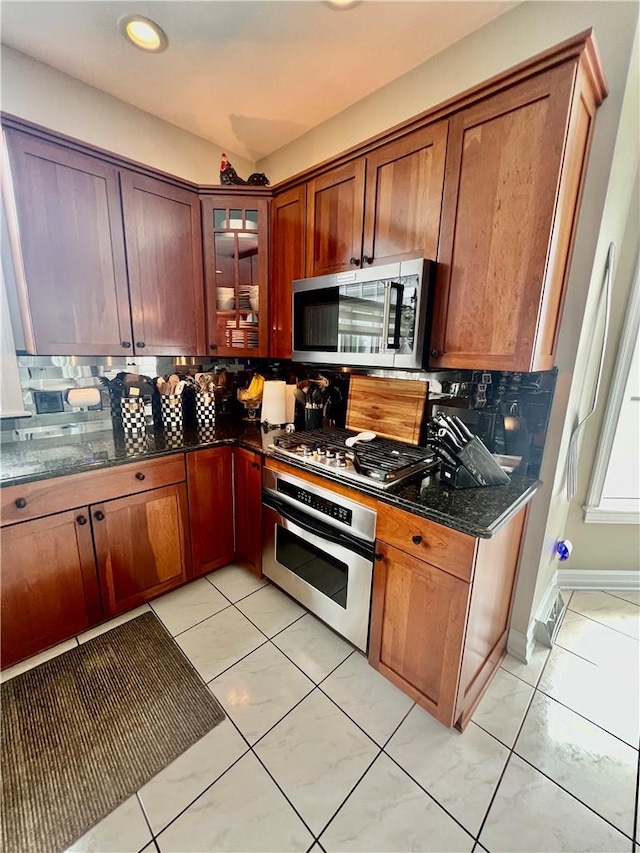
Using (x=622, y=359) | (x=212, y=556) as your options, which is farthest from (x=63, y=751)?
(x=622, y=359)

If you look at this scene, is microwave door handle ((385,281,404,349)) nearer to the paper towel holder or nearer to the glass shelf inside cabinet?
the paper towel holder

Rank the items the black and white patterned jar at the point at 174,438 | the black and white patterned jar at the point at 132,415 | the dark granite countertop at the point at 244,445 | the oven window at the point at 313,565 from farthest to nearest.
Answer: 1. the black and white patterned jar at the point at 132,415
2. the black and white patterned jar at the point at 174,438
3. the oven window at the point at 313,565
4. the dark granite countertop at the point at 244,445

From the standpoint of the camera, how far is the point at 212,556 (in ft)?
7.11

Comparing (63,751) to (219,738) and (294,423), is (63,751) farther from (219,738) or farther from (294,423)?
(294,423)

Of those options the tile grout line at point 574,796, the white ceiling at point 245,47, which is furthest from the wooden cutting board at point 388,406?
the white ceiling at point 245,47

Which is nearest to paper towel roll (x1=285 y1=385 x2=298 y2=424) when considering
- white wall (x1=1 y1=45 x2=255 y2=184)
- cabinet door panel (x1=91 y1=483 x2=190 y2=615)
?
cabinet door panel (x1=91 y1=483 x2=190 y2=615)

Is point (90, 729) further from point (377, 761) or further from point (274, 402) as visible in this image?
point (274, 402)

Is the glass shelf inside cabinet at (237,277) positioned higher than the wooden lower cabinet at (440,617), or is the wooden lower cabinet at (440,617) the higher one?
the glass shelf inside cabinet at (237,277)

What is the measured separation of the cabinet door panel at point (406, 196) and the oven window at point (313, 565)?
56.5 inches

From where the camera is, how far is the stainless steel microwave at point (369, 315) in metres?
1.46

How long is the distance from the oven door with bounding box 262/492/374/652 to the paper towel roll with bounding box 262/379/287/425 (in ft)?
1.92

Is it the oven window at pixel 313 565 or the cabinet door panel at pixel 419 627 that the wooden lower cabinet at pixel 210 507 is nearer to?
the oven window at pixel 313 565

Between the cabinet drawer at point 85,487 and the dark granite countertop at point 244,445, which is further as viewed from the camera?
the cabinet drawer at point 85,487

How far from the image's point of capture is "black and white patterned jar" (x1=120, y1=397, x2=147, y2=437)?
2045mm
